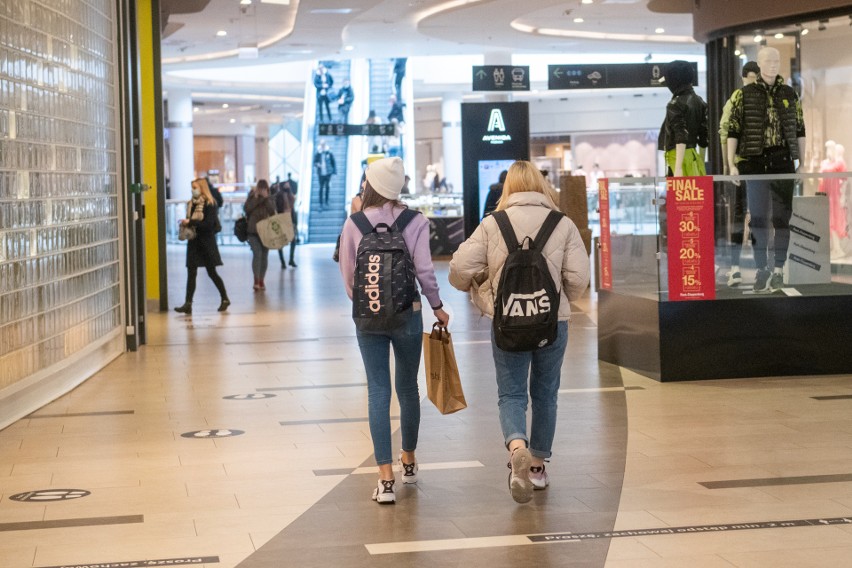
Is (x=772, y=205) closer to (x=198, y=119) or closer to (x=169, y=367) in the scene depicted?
(x=169, y=367)

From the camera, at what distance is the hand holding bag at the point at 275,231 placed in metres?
17.0

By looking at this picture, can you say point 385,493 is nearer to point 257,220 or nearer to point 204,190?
point 204,190

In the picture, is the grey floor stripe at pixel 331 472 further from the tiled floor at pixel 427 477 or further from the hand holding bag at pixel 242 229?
the hand holding bag at pixel 242 229

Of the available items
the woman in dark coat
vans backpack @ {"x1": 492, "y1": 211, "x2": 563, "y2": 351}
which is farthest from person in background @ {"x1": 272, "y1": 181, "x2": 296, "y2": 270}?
vans backpack @ {"x1": 492, "y1": 211, "x2": 563, "y2": 351}

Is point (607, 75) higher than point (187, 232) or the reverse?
higher

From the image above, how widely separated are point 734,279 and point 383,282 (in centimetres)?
403

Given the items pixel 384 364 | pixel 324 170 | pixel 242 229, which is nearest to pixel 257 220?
pixel 242 229

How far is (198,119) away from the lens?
162ft

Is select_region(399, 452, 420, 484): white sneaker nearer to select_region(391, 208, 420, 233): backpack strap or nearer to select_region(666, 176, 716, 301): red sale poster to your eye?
select_region(391, 208, 420, 233): backpack strap

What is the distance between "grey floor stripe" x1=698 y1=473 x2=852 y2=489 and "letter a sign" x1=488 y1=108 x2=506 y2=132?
14.9 meters

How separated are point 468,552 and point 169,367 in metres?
5.50

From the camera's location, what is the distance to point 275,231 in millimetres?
17141

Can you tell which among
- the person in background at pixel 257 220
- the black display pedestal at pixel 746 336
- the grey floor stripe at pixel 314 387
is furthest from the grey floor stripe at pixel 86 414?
the person in background at pixel 257 220

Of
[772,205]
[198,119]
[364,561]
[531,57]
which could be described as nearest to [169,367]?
[772,205]
